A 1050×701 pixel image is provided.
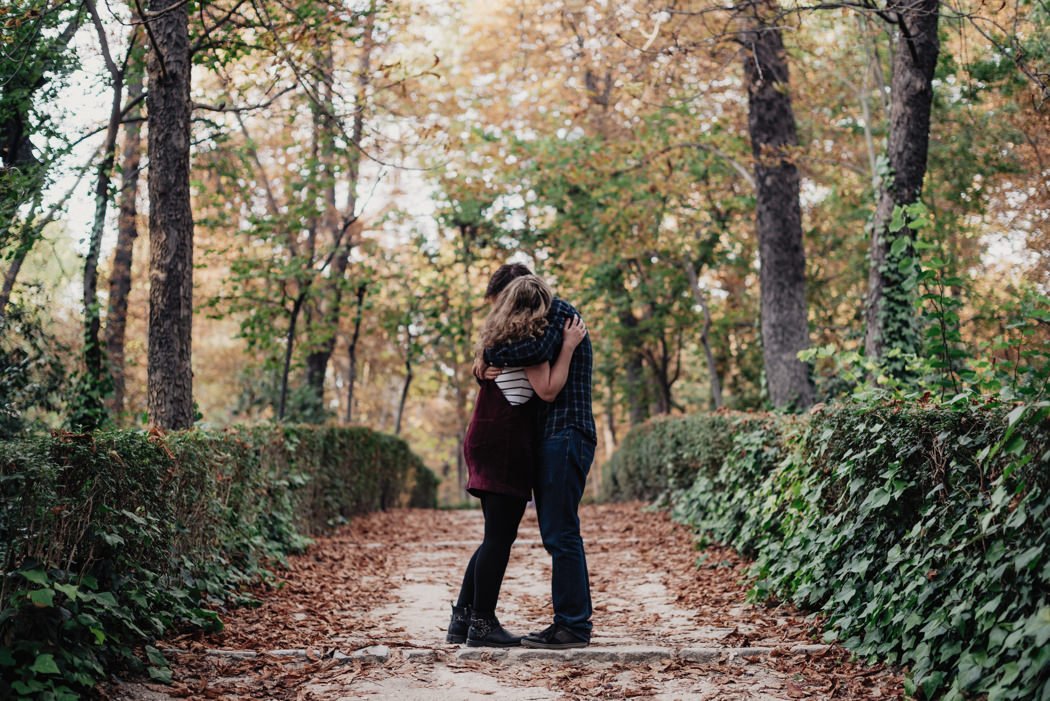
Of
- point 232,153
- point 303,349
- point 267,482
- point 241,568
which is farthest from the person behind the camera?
point 303,349

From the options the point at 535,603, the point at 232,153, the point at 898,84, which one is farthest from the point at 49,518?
the point at 232,153

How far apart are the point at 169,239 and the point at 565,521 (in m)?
4.36

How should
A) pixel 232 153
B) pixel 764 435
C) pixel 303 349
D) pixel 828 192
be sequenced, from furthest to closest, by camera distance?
pixel 828 192 < pixel 303 349 < pixel 232 153 < pixel 764 435

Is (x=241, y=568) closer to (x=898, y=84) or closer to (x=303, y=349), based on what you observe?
(x=898, y=84)

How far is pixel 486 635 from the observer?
5.18 metres

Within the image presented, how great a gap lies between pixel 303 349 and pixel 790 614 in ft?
42.3

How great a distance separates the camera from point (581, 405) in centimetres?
525

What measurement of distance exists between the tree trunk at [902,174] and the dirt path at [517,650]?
3206 millimetres

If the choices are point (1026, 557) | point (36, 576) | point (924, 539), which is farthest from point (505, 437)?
point (1026, 557)

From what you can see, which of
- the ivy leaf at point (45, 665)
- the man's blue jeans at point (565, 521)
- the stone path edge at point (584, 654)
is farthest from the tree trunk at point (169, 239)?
the ivy leaf at point (45, 665)

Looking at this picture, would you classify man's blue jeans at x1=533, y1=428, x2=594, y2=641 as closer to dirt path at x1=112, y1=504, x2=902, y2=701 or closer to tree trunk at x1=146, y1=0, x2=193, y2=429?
dirt path at x1=112, y1=504, x2=902, y2=701

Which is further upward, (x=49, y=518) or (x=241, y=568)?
(x=49, y=518)

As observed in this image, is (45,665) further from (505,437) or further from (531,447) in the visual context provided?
(531,447)

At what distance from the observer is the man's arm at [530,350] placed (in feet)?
16.8
